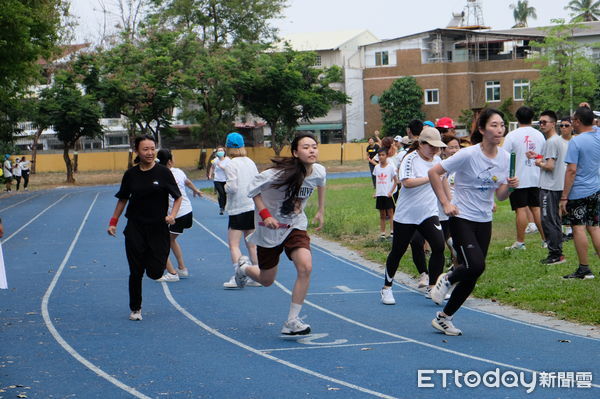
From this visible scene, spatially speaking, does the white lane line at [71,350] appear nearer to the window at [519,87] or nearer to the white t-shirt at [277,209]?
the white t-shirt at [277,209]

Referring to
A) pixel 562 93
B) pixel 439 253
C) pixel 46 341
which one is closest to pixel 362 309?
pixel 439 253

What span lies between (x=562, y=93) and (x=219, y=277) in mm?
52055

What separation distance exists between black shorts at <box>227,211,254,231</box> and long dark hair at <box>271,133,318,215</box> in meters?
3.21

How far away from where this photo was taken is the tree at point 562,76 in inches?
2281

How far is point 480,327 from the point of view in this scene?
7.85 meters

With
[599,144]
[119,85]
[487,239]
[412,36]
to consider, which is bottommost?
[487,239]

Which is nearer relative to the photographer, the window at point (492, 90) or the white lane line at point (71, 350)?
the white lane line at point (71, 350)

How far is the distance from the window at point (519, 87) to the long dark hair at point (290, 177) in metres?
61.1

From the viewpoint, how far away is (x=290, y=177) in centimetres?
724

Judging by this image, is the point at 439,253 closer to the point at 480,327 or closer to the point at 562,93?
the point at 480,327

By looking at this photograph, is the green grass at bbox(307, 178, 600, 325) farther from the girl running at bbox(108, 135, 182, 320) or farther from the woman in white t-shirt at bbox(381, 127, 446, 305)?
the girl running at bbox(108, 135, 182, 320)

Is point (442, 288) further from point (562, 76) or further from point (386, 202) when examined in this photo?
point (562, 76)

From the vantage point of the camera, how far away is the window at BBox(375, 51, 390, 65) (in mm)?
68688

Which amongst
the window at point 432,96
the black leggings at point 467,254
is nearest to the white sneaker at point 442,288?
the black leggings at point 467,254
